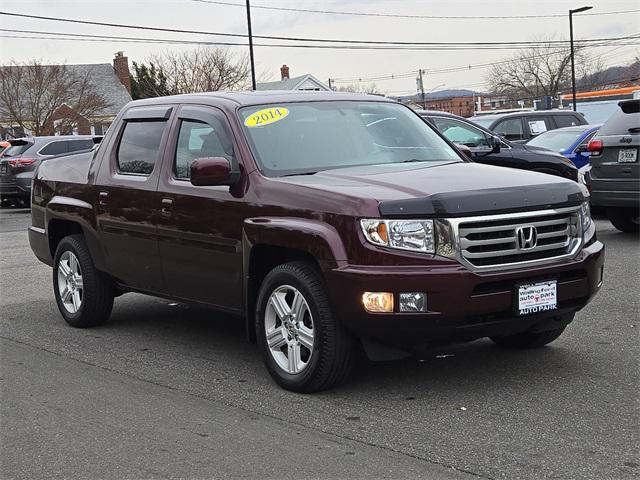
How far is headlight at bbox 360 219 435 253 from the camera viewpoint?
5059 mm

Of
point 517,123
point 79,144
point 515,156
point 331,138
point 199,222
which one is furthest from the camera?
point 79,144

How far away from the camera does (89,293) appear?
7582 mm

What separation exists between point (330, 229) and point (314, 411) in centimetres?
100

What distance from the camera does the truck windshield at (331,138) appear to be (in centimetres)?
604

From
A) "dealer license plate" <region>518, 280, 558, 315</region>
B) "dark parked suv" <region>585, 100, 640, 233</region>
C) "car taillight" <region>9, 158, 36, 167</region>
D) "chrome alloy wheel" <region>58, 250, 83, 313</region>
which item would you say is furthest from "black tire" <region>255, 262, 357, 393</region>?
"car taillight" <region>9, 158, 36, 167</region>

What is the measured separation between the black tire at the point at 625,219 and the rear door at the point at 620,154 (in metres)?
0.78

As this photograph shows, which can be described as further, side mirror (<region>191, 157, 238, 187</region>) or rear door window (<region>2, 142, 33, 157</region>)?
rear door window (<region>2, 142, 33, 157</region>)

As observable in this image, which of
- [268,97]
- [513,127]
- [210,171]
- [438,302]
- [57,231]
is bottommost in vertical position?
[438,302]

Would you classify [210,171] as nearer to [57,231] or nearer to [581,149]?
[57,231]

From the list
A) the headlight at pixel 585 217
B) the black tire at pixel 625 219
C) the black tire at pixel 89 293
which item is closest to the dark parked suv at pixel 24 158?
the black tire at pixel 625 219

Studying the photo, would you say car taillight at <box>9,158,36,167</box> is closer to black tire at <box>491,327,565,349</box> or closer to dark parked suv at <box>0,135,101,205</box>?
dark parked suv at <box>0,135,101,205</box>

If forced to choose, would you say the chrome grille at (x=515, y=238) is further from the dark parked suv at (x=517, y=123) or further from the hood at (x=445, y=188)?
the dark parked suv at (x=517, y=123)

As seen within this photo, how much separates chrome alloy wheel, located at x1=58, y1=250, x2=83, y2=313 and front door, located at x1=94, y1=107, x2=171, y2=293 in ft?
Answer: 1.89

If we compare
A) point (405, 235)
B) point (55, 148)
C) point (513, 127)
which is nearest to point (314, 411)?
point (405, 235)
